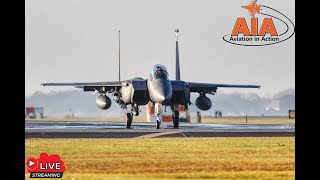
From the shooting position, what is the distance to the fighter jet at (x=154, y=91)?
59688mm

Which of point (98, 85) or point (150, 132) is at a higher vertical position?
point (98, 85)

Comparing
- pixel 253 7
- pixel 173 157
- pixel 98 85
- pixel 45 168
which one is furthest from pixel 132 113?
pixel 45 168

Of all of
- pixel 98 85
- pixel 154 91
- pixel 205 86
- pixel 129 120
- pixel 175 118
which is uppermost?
pixel 98 85

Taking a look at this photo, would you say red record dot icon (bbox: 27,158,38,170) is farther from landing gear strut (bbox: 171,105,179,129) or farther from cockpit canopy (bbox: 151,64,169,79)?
landing gear strut (bbox: 171,105,179,129)

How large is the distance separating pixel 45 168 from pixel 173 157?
25.1ft

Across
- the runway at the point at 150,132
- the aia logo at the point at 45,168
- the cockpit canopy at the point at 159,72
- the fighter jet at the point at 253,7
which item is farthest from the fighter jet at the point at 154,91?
the aia logo at the point at 45,168

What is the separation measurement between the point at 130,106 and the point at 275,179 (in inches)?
1584

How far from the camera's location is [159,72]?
5962 centimetres

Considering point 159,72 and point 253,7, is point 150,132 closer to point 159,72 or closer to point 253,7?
point 159,72

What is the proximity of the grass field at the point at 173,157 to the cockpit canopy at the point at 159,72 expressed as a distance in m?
15.3

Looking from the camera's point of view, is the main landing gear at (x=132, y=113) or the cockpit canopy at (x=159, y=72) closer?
the cockpit canopy at (x=159, y=72)

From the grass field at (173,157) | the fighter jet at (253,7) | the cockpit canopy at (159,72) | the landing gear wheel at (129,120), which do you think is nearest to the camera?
the grass field at (173,157)

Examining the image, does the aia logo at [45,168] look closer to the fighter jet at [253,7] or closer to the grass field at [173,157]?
the grass field at [173,157]

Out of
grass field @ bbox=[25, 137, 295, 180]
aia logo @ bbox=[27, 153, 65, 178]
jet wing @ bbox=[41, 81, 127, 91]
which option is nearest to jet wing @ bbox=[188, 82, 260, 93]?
jet wing @ bbox=[41, 81, 127, 91]
